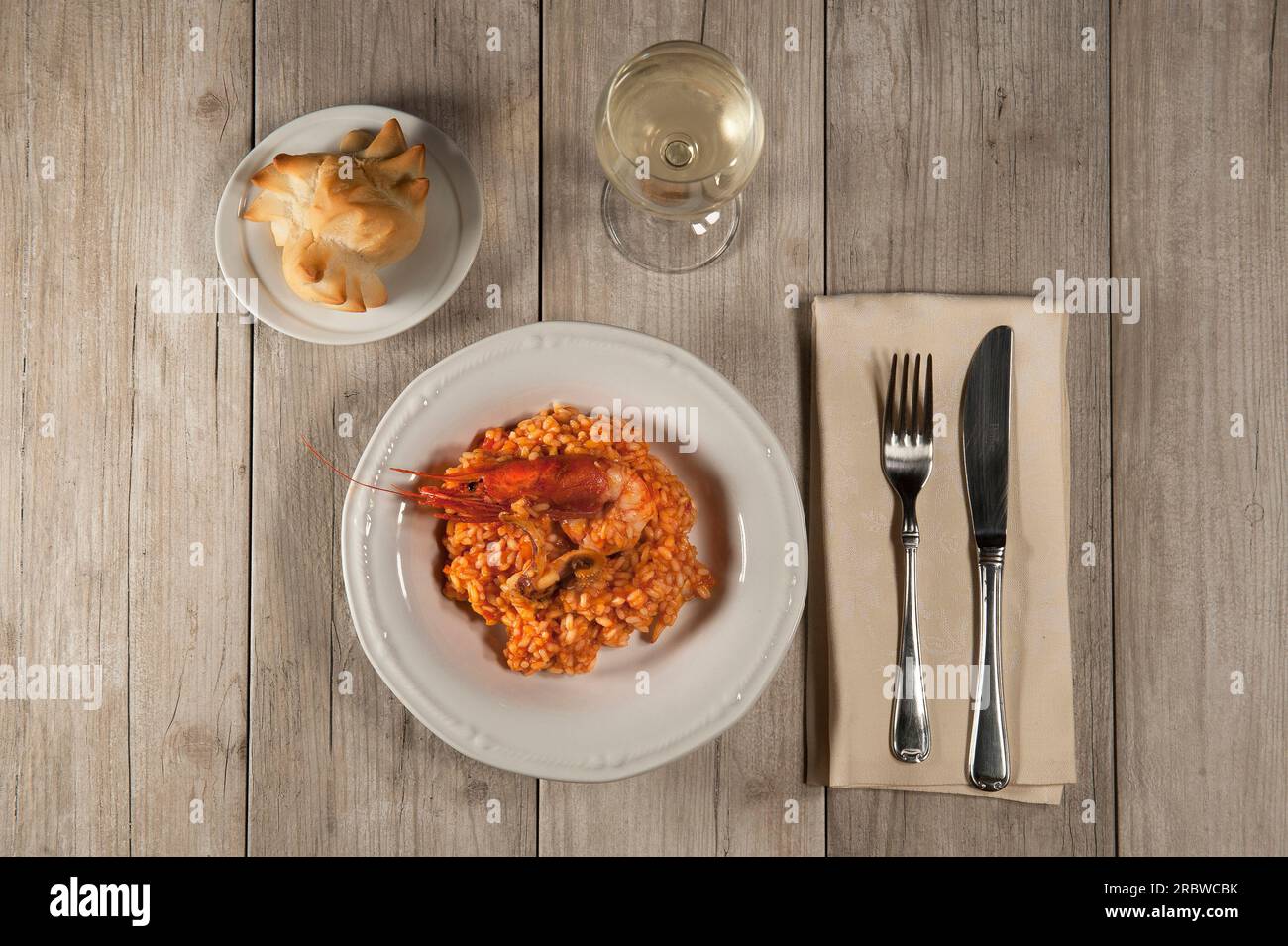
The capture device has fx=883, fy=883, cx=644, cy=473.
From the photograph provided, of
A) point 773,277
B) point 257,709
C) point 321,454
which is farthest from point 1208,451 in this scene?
point 257,709

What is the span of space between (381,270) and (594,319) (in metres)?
0.29

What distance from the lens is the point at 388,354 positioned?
48.2 inches

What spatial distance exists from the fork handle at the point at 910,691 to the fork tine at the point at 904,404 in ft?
0.46

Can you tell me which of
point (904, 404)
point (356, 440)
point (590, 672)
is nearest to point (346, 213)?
point (356, 440)

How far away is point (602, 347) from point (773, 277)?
0.98 ft

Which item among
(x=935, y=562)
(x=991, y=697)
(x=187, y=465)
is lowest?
(x=991, y=697)

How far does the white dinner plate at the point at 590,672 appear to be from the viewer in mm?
1064

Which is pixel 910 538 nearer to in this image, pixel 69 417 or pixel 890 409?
pixel 890 409

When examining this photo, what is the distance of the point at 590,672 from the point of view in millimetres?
1117

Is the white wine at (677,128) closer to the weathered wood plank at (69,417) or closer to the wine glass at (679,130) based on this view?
the wine glass at (679,130)

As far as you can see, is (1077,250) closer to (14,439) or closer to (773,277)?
(773,277)

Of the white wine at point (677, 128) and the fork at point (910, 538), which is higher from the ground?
the white wine at point (677, 128)

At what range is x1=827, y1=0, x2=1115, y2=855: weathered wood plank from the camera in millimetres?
1227
